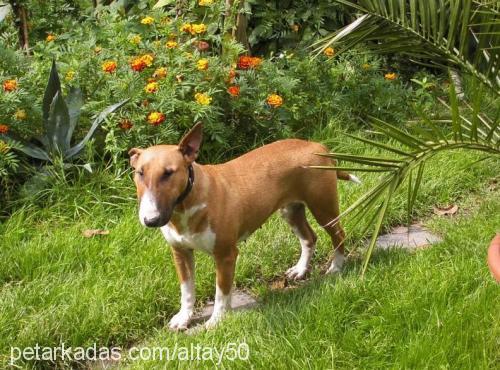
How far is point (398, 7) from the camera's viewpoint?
10.7 ft

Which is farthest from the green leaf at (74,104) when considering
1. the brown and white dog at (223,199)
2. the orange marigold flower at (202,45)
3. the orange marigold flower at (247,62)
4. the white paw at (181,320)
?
the white paw at (181,320)

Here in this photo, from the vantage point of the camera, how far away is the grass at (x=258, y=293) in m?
2.99

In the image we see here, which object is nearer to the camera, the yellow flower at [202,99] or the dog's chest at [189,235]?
the dog's chest at [189,235]

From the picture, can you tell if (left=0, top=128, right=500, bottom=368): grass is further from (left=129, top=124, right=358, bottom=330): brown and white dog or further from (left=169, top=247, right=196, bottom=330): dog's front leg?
(left=129, top=124, right=358, bottom=330): brown and white dog

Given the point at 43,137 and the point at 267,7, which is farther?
the point at 267,7

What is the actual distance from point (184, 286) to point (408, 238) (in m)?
1.65

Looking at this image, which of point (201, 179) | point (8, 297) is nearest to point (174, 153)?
point (201, 179)

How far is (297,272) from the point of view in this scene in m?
3.97

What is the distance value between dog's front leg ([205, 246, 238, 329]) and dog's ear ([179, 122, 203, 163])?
1.86 feet

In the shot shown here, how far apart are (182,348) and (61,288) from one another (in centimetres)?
87

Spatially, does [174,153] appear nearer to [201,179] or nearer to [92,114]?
[201,179]

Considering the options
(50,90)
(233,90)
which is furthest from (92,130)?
(233,90)

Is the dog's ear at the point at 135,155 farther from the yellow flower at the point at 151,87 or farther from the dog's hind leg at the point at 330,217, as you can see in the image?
the yellow flower at the point at 151,87

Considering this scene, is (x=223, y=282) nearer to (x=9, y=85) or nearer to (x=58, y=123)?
(x=58, y=123)
